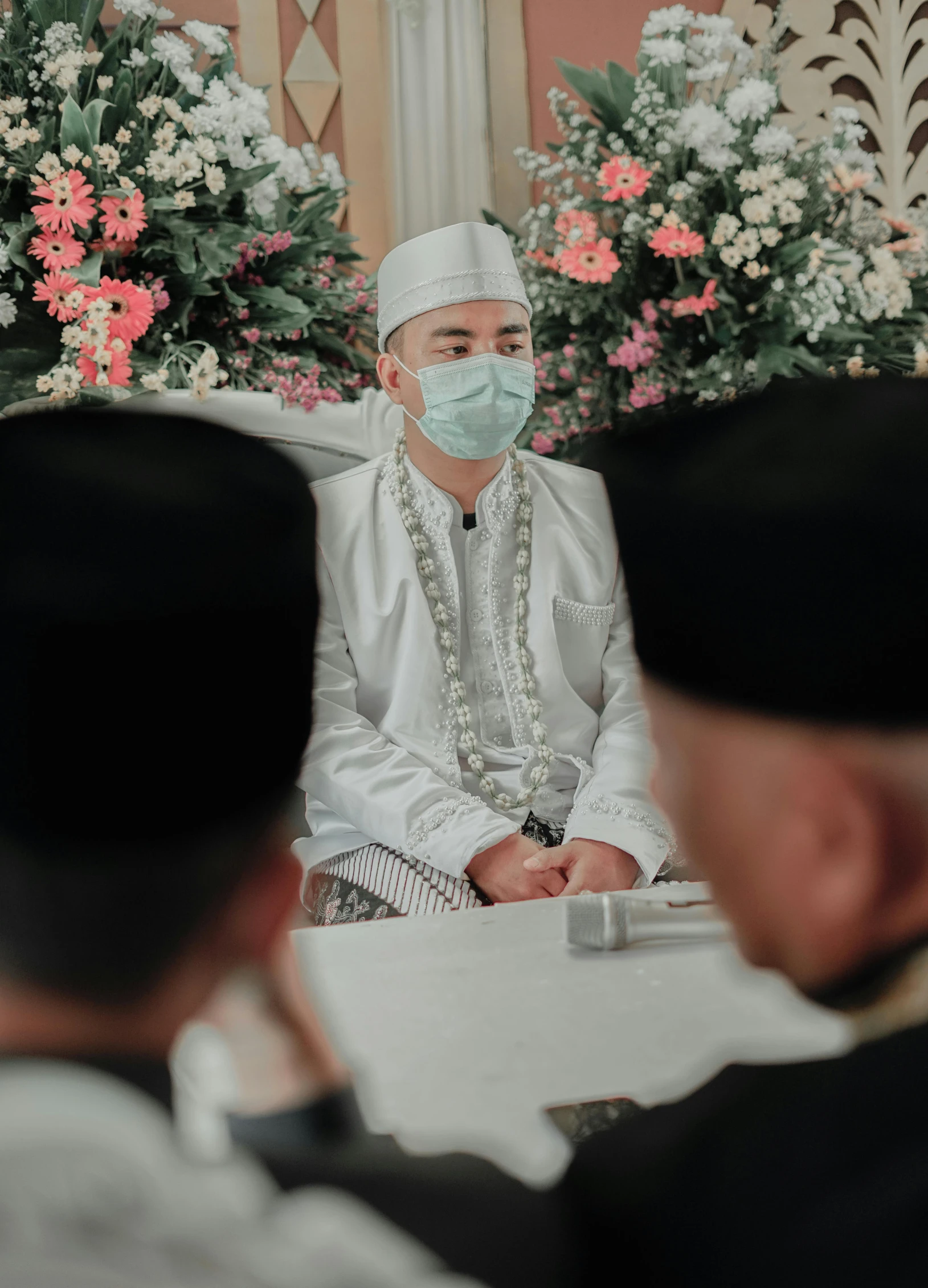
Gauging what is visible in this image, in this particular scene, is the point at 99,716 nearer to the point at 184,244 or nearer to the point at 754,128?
the point at 184,244

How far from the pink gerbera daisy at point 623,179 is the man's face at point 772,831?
271cm

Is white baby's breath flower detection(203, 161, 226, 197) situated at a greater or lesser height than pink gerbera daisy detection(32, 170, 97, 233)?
greater

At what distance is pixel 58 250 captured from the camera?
8.54ft

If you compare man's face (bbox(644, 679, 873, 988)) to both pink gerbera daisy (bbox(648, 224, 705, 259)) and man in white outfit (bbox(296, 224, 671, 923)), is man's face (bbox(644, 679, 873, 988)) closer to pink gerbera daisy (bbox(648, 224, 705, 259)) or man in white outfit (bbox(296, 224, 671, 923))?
man in white outfit (bbox(296, 224, 671, 923))

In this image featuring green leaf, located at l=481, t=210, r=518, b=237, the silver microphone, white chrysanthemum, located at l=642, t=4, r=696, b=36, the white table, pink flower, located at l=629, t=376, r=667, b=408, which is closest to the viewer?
the white table

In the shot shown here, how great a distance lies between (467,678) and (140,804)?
5.71 ft

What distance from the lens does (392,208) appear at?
3.75m

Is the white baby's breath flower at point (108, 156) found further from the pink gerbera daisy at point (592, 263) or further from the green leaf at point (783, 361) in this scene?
the green leaf at point (783, 361)

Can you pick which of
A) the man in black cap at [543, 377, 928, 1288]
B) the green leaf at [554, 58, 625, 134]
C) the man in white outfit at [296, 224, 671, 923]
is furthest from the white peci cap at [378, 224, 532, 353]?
the man in black cap at [543, 377, 928, 1288]

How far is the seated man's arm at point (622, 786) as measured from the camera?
196cm

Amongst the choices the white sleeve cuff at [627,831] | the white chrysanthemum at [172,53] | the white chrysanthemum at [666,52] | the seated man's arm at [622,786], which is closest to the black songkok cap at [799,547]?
the seated man's arm at [622,786]

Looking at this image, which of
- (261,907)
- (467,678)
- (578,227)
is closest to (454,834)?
(467,678)

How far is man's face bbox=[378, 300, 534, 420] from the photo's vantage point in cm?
246

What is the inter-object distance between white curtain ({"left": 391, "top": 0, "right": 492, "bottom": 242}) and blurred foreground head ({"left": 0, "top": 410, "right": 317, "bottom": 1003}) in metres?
3.33
